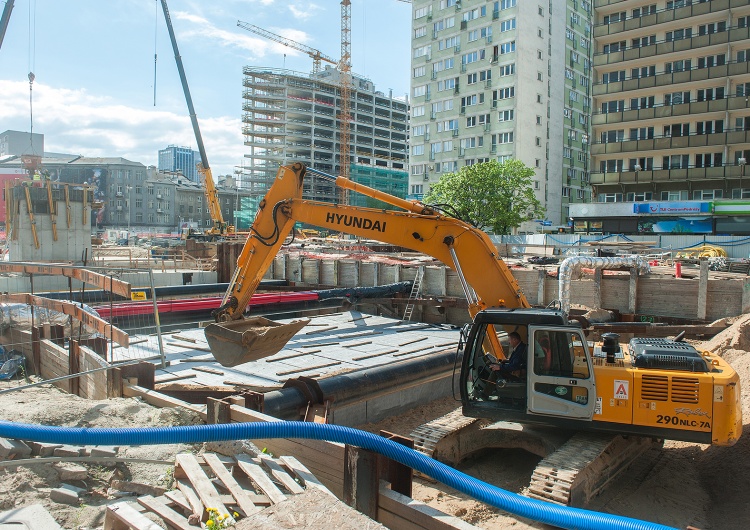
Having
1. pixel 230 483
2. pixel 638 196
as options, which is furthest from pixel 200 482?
pixel 638 196

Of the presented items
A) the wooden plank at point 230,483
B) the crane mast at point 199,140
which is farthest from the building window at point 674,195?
the wooden plank at point 230,483

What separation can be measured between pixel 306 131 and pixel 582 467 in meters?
115

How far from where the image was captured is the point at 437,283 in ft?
70.7

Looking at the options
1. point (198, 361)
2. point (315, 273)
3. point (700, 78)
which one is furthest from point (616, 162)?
point (198, 361)

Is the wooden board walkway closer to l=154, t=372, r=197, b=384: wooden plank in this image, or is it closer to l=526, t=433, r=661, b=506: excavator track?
l=526, t=433, r=661, b=506: excavator track

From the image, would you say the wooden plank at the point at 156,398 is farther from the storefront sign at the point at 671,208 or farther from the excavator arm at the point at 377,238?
the storefront sign at the point at 671,208

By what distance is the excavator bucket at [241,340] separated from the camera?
382 inches

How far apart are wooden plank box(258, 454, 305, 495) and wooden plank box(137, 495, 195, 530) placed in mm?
877

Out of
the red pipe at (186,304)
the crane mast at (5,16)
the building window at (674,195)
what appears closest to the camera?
the red pipe at (186,304)

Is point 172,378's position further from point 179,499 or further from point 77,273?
point 179,499

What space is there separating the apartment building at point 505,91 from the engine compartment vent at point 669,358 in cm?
5324

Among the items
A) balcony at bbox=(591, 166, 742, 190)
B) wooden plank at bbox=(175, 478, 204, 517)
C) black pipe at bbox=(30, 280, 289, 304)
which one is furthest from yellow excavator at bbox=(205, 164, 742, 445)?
balcony at bbox=(591, 166, 742, 190)

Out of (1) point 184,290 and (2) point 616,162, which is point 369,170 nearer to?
(2) point 616,162

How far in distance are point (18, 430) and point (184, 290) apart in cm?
1766
